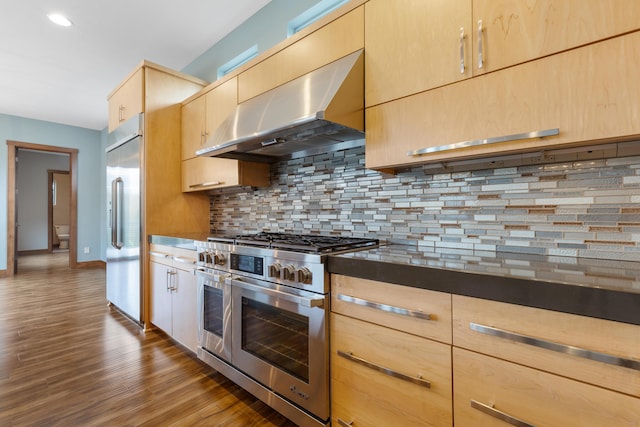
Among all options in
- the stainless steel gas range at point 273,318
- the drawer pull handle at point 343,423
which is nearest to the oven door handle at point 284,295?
the stainless steel gas range at point 273,318

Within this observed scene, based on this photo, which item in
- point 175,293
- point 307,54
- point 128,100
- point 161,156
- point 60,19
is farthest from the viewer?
point 128,100

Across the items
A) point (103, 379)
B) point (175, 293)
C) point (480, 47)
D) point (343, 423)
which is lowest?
point (103, 379)

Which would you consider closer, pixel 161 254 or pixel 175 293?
pixel 175 293

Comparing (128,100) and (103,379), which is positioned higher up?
(128,100)

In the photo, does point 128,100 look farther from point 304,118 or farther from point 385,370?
point 385,370

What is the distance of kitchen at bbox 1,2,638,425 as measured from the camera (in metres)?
1.11

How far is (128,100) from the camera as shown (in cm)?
320

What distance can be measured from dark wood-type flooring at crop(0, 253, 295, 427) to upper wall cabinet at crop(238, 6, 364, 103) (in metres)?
2.03

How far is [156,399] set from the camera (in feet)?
5.99

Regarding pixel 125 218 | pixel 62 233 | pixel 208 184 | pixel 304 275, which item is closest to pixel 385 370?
pixel 304 275

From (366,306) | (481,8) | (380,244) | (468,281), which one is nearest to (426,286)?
(468,281)

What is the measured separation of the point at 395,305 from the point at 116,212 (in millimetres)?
3422

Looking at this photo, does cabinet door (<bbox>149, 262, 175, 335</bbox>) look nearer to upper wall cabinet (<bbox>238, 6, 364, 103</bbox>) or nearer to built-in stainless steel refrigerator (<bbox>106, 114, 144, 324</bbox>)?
built-in stainless steel refrigerator (<bbox>106, 114, 144, 324</bbox>)

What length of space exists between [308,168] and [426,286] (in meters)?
1.50
